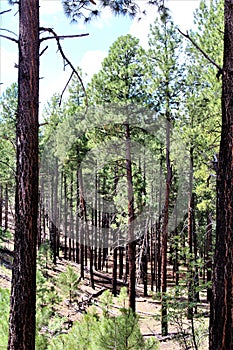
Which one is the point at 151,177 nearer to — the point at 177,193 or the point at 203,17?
the point at 177,193

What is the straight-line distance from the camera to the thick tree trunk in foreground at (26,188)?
3.43 metres

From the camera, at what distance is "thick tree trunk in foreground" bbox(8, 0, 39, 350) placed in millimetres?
3430

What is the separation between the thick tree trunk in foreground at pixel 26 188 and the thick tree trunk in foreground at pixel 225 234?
167 cm

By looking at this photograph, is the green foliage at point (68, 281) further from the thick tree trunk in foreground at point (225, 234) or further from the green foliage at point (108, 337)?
A: the thick tree trunk in foreground at point (225, 234)

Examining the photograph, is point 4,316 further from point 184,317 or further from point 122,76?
point 122,76

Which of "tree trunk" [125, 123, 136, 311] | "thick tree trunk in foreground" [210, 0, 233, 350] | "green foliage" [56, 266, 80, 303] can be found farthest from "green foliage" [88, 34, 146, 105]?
"thick tree trunk in foreground" [210, 0, 233, 350]

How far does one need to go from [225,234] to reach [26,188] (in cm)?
188

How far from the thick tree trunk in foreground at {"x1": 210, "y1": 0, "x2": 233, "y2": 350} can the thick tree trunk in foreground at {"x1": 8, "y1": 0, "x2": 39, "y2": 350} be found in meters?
1.67

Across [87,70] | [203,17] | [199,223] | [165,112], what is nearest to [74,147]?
[87,70]

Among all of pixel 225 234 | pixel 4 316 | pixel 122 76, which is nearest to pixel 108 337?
pixel 4 316

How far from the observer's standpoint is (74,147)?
17453 millimetres

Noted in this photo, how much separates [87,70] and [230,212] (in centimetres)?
1663

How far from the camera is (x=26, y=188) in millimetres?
3609

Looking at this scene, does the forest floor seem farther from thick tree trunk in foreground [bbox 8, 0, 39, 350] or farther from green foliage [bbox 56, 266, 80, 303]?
thick tree trunk in foreground [bbox 8, 0, 39, 350]
